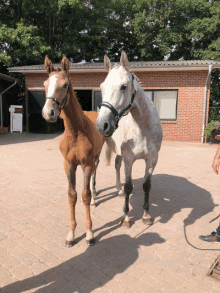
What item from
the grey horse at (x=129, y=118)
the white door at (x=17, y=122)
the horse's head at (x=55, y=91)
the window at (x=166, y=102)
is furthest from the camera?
the white door at (x=17, y=122)

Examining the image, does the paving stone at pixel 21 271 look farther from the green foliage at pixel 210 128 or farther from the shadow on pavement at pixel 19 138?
the green foliage at pixel 210 128

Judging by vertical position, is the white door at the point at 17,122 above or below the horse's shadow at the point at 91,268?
above

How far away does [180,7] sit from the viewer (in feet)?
71.1

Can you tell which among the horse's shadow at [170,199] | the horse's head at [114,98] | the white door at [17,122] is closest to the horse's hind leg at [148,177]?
the horse's shadow at [170,199]

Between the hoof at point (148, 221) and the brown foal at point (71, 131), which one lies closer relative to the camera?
the brown foal at point (71, 131)

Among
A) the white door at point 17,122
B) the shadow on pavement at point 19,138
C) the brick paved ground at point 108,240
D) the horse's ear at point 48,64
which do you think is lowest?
the brick paved ground at point 108,240

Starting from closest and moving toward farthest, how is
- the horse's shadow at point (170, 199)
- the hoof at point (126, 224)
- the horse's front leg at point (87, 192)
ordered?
the horse's front leg at point (87, 192), the hoof at point (126, 224), the horse's shadow at point (170, 199)

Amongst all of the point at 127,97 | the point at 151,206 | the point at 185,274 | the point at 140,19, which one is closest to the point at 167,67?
the point at 151,206

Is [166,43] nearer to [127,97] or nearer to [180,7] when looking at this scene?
[180,7]

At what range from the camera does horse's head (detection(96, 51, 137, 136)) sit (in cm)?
231

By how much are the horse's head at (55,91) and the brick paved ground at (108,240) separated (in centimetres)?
169

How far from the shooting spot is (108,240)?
313 centimetres

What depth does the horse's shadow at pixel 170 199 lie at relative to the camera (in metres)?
3.96

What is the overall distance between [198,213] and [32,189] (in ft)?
11.5
